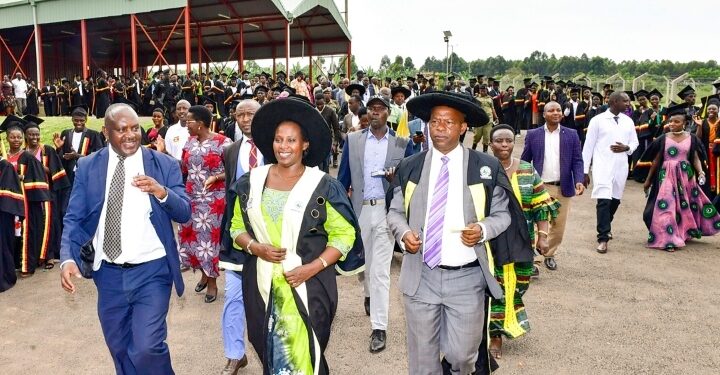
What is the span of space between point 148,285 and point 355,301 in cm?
316

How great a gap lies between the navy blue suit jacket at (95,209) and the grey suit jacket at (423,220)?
4.35ft

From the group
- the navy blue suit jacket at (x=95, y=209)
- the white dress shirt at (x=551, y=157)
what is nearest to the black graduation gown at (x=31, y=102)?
the white dress shirt at (x=551, y=157)

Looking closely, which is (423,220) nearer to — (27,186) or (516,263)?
(516,263)

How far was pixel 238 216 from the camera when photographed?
350 cm

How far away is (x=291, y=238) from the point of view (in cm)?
325

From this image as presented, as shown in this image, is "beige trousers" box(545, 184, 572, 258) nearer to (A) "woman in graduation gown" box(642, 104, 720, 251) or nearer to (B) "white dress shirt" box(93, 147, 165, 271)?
(A) "woman in graduation gown" box(642, 104, 720, 251)

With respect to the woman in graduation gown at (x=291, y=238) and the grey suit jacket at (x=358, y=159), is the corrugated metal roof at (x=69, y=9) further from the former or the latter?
the woman in graduation gown at (x=291, y=238)

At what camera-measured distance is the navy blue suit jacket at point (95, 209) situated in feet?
12.1

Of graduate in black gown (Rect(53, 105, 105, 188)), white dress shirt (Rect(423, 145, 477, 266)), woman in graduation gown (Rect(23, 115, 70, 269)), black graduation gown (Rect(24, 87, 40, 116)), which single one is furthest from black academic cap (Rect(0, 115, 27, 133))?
black graduation gown (Rect(24, 87, 40, 116))

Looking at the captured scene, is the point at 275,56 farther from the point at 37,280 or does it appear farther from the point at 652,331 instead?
the point at 652,331

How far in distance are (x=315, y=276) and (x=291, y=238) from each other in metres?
0.25

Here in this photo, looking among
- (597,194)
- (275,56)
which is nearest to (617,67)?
(275,56)

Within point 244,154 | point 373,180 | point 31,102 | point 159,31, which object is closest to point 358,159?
point 373,180

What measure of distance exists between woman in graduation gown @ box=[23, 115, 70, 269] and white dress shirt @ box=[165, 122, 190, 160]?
55.7 inches
